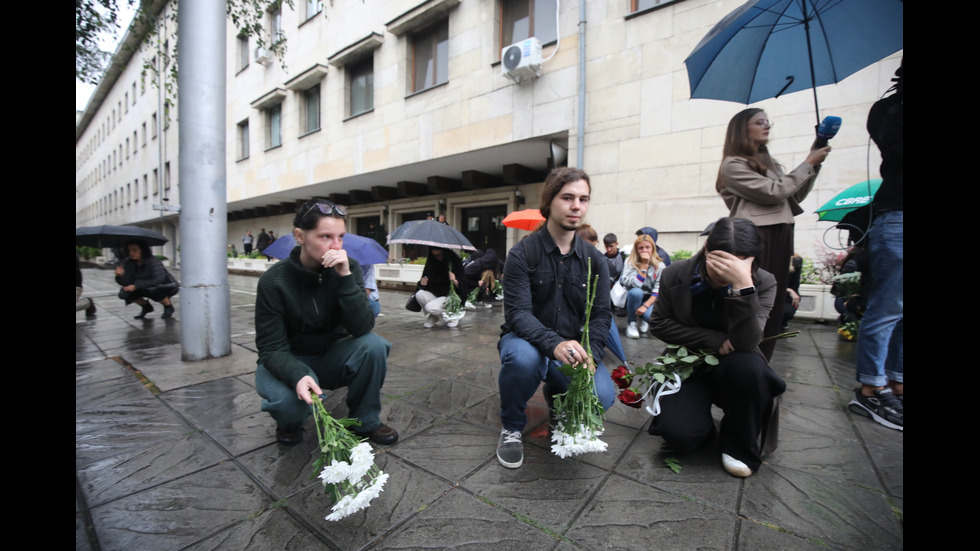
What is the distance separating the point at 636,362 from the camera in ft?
13.2

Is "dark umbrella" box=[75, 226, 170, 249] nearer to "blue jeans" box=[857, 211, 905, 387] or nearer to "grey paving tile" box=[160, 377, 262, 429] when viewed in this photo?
"grey paving tile" box=[160, 377, 262, 429]

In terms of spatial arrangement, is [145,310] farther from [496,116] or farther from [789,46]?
[789,46]

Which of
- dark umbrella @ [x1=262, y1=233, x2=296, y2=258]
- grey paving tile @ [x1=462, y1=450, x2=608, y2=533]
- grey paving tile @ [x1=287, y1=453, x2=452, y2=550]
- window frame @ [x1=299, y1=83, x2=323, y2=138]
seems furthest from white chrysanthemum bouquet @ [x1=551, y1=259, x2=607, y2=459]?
window frame @ [x1=299, y1=83, x2=323, y2=138]

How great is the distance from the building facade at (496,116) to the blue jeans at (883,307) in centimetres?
480

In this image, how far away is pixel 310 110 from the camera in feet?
48.2

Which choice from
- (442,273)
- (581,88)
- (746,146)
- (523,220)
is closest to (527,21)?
(581,88)

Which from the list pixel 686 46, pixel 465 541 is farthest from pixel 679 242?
pixel 465 541

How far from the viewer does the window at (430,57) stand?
10992 millimetres

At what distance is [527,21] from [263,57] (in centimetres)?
1087

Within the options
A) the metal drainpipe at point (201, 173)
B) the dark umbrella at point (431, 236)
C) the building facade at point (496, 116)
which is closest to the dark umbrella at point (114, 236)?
the building facade at point (496, 116)

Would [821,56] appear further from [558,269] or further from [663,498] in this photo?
[663,498]

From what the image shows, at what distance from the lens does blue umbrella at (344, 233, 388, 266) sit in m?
4.48

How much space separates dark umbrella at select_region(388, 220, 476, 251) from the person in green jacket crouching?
308 centimetres
